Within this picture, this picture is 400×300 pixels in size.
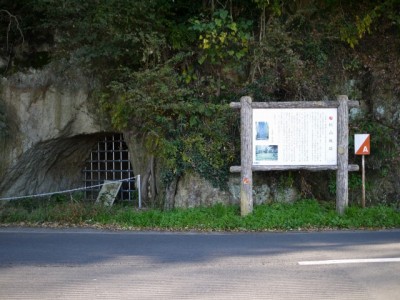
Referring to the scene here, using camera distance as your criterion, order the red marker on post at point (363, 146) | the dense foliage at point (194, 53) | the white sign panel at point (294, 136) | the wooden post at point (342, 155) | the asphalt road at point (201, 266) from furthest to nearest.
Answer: the dense foliage at point (194, 53) < the red marker on post at point (363, 146) < the white sign panel at point (294, 136) < the wooden post at point (342, 155) < the asphalt road at point (201, 266)

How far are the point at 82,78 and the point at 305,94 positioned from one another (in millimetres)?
6322

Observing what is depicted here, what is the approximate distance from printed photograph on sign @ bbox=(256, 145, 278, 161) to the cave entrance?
17.0 ft

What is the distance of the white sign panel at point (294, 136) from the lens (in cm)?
1273

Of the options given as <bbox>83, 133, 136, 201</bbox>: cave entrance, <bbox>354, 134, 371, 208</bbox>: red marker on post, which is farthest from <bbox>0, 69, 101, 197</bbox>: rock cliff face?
<bbox>354, 134, 371, 208</bbox>: red marker on post

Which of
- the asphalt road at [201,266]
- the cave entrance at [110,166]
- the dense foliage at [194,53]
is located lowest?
the asphalt road at [201,266]

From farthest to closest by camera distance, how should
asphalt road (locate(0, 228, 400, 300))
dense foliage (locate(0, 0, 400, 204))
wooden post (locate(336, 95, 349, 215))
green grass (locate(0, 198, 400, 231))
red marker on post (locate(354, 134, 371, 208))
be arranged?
dense foliage (locate(0, 0, 400, 204))
red marker on post (locate(354, 134, 371, 208))
wooden post (locate(336, 95, 349, 215))
green grass (locate(0, 198, 400, 231))
asphalt road (locate(0, 228, 400, 300))

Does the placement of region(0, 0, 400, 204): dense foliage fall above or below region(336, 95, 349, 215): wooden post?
above

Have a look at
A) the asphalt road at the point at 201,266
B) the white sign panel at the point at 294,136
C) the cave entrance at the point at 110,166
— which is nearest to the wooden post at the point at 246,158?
the white sign panel at the point at 294,136

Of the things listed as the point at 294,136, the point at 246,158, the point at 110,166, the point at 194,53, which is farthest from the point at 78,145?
the point at 294,136

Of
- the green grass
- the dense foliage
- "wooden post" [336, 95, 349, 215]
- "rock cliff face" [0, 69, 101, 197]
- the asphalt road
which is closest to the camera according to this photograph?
the asphalt road

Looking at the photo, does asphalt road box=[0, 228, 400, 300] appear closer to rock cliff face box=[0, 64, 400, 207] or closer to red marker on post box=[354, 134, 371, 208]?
red marker on post box=[354, 134, 371, 208]

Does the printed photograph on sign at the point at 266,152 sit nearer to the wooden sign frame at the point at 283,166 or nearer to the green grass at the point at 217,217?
the wooden sign frame at the point at 283,166

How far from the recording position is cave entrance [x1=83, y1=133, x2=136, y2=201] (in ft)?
55.3

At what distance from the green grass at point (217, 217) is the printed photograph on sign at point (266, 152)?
1213mm
